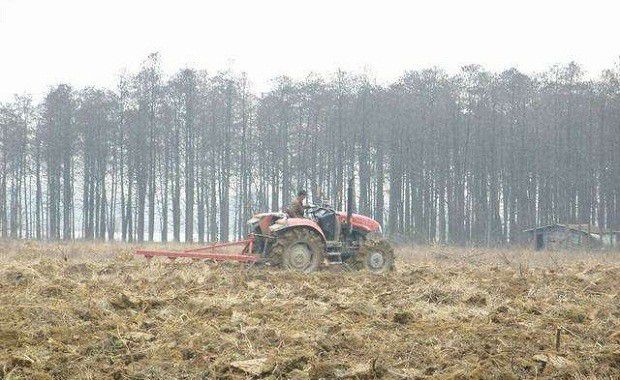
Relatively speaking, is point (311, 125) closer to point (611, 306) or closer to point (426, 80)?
point (426, 80)

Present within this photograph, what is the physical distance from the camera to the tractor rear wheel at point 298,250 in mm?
13820

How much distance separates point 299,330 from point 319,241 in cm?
723

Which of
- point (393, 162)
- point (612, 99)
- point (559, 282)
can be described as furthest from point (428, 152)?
point (559, 282)

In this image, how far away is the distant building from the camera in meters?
36.2

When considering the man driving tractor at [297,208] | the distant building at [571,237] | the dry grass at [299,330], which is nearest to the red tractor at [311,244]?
the man driving tractor at [297,208]

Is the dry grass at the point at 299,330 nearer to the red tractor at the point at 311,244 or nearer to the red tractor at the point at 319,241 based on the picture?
the red tractor at the point at 311,244

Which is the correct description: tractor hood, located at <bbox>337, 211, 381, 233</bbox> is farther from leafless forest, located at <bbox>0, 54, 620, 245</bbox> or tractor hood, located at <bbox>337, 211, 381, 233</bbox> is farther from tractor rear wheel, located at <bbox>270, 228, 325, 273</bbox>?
leafless forest, located at <bbox>0, 54, 620, 245</bbox>

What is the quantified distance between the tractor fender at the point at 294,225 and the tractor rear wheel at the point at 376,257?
943 millimetres

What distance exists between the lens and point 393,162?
45594mm

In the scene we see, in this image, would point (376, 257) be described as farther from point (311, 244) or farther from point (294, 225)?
point (294, 225)

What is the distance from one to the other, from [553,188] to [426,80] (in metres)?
10.5

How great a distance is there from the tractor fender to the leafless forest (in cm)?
2965

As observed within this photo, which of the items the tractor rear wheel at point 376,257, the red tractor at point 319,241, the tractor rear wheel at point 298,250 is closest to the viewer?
the tractor rear wheel at point 298,250

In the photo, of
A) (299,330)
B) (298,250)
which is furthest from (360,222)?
(299,330)
